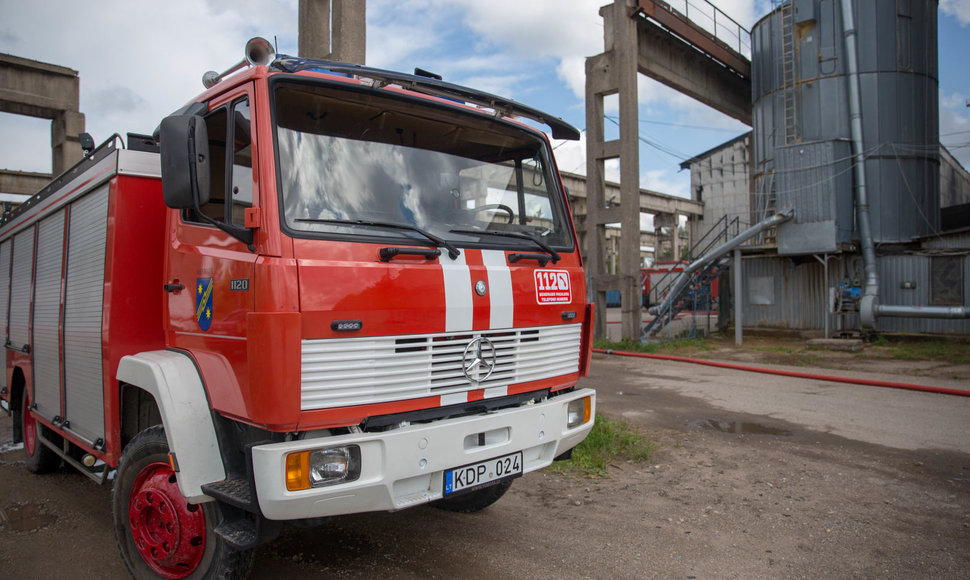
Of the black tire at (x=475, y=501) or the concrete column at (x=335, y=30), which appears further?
the concrete column at (x=335, y=30)

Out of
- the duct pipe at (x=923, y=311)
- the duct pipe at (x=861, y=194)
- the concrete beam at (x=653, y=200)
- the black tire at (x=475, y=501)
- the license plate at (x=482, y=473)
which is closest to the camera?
the license plate at (x=482, y=473)

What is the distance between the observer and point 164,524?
128 inches

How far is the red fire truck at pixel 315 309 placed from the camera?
2.77m

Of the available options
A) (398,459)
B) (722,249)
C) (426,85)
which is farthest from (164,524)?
(722,249)

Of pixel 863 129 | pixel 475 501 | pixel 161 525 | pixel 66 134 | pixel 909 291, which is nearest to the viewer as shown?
pixel 161 525

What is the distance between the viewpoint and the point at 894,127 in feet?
58.2

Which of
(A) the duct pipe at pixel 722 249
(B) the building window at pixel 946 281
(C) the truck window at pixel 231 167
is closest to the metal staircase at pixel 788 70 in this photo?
(A) the duct pipe at pixel 722 249

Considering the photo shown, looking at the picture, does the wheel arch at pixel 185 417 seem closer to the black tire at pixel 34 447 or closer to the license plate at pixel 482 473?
the license plate at pixel 482 473

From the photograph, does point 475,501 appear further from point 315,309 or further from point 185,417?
Answer: point 315,309

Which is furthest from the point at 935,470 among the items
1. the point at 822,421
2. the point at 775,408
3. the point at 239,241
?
the point at 239,241

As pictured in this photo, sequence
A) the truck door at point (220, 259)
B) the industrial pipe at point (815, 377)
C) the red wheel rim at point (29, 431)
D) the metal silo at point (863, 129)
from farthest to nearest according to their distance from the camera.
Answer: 1. the metal silo at point (863, 129)
2. the industrial pipe at point (815, 377)
3. the red wheel rim at point (29, 431)
4. the truck door at point (220, 259)

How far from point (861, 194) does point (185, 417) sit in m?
18.6

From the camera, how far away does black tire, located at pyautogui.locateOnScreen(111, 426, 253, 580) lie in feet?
9.95

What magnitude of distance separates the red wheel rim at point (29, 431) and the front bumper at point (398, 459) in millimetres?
4182
